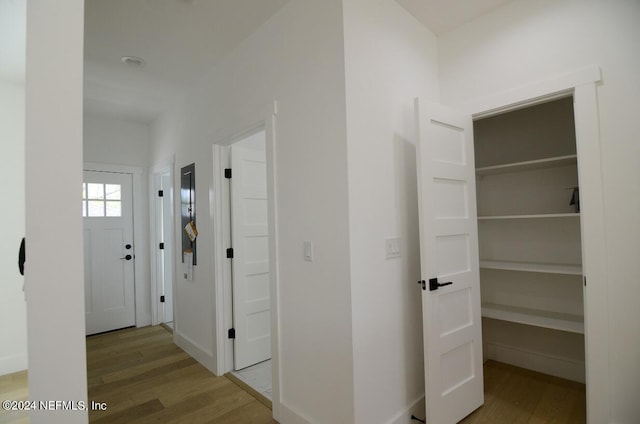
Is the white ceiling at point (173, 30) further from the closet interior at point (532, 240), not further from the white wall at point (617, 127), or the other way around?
the closet interior at point (532, 240)

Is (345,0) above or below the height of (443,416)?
above

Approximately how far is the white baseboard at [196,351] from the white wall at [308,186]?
1.02 metres

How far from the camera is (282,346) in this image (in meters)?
2.15

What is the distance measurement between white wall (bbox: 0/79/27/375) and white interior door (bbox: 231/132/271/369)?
1829mm

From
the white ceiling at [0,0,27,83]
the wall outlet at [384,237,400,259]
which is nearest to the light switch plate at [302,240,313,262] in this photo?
the wall outlet at [384,237,400,259]

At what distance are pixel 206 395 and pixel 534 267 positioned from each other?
2.84m

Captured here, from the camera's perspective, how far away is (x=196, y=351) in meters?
3.17

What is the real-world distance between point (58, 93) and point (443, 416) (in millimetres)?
2524

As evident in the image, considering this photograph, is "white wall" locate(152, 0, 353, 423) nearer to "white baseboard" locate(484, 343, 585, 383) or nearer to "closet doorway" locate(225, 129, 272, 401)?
"closet doorway" locate(225, 129, 272, 401)

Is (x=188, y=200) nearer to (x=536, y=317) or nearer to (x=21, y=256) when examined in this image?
(x=21, y=256)

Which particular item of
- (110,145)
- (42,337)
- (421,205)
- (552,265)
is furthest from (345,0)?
(110,145)

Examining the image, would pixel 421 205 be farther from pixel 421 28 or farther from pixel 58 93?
pixel 58 93

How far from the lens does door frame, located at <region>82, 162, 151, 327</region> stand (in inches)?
169

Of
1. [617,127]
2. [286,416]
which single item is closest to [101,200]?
[286,416]
